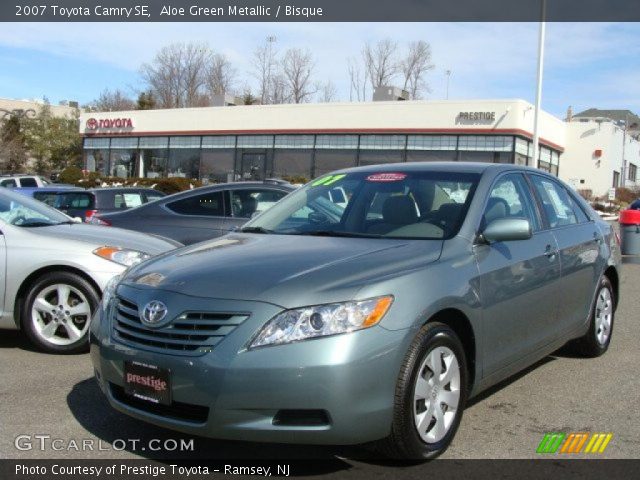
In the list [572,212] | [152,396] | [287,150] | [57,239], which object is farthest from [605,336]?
[287,150]

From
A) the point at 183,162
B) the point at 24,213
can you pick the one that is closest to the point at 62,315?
the point at 24,213

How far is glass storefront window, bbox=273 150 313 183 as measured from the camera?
3719 centimetres

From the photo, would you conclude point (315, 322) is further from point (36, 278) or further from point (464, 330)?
point (36, 278)

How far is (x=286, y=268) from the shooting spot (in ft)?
12.1

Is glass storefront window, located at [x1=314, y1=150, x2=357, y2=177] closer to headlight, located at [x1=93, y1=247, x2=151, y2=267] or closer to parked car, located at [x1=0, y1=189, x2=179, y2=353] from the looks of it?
headlight, located at [x1=93, y1=247, x2=151, y2=267]

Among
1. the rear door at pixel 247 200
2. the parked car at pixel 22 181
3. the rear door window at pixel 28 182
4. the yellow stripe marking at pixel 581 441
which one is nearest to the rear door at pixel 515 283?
the yellow stripe marking at pixel 581 441

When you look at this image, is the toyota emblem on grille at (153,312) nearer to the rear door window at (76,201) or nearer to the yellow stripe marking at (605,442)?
the yellow stripe marking at (605,442)

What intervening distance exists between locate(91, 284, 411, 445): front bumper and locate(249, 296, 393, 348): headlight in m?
0.04

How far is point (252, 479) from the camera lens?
11.6 feet

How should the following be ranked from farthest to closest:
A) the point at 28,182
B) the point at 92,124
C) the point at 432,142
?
the point at 92,124
the point at 432,142
the point at 28,182

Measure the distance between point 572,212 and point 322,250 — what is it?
279cm

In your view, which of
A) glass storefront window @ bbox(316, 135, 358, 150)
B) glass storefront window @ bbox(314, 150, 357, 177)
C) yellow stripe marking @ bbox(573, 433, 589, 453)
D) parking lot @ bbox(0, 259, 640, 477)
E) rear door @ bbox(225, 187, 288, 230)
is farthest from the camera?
glass storefront window @ bbox(314, 150, 357, 177)

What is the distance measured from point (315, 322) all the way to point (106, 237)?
3.58 meters

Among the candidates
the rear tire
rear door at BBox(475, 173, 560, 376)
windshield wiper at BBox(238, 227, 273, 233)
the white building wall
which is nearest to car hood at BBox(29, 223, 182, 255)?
windshield wiper at BBox(238, 227, 273, 233)
